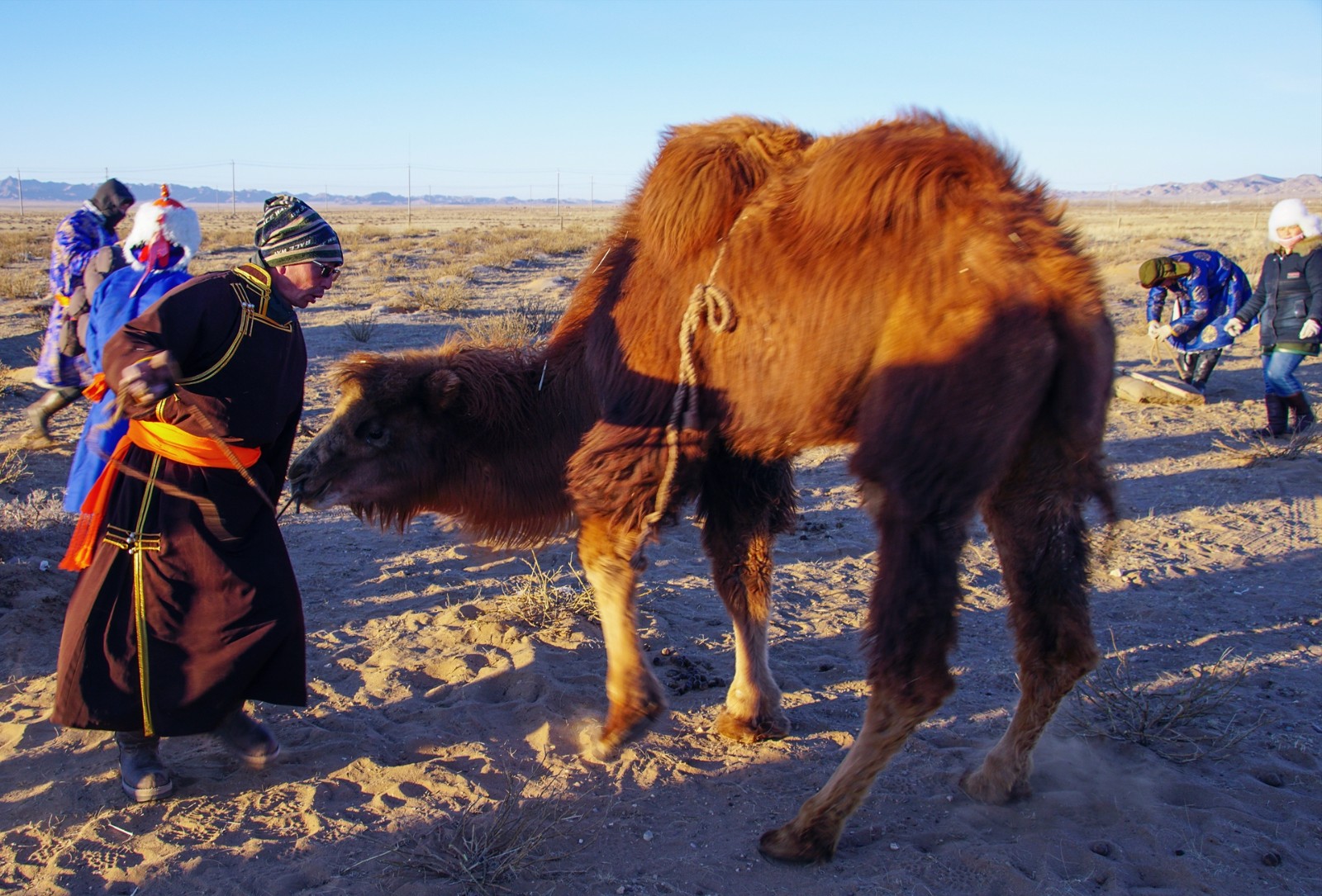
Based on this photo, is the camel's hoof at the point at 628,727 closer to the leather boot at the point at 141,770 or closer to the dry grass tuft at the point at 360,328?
the leather boot at the point at 141,770

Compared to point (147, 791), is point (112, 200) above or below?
above

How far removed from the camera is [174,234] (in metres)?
4.57

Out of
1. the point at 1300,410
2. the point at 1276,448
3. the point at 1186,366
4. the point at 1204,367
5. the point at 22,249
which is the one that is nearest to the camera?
the point at 1276,448

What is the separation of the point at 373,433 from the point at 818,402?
2.08 m

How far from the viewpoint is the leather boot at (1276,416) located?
30.5ft

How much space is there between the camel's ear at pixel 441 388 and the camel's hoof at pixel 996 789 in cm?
274

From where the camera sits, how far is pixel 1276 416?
367 inches

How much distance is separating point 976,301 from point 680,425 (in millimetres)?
1176

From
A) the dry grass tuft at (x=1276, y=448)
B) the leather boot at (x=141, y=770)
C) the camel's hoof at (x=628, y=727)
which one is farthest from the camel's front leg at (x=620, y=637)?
the dry grass tuft at (x=1276, y=448)

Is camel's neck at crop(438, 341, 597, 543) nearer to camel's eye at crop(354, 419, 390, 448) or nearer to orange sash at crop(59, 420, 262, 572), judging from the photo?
camel's eye at crop(354, 419, 390, 448)

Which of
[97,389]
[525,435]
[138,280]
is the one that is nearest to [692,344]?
[525,435]

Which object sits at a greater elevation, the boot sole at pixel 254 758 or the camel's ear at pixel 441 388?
the camel's ear at pixel 441 388

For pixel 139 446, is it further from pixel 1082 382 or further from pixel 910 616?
pixel 1082 382

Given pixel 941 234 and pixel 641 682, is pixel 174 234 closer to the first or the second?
pixel 641 682
